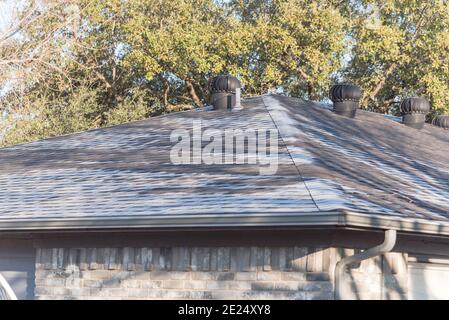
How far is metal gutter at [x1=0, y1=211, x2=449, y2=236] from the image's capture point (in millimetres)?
8250

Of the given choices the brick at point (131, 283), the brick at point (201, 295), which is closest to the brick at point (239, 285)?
the brick at point (201, 295)

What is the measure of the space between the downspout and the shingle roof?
195 millimetres

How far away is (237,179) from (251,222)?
1.91 metres

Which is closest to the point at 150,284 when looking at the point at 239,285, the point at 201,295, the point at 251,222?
the point at 201,295

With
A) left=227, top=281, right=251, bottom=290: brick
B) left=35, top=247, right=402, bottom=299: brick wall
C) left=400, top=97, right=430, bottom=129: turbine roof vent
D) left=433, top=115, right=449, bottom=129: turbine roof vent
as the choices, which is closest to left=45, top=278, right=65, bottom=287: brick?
left=35, top=247, right=402, bottom=299: brick wall

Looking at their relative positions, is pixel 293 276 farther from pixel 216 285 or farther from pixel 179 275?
pixel 179 275

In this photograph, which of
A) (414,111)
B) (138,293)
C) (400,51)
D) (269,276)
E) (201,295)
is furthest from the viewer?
(400,51)

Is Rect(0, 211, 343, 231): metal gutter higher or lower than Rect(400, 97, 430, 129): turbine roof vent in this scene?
lower

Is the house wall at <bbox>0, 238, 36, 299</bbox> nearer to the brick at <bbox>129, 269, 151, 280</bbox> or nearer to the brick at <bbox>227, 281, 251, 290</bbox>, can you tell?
the brick at <bbox>129, 269, 151, 280</bbox>

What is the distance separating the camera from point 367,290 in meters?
9.56

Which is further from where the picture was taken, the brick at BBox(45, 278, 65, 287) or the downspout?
the brick at BBox(45, 278, 65, 287)

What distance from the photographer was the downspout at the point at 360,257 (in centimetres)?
863

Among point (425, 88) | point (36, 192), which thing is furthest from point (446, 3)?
point (36, 192)

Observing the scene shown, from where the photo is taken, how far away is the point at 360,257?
8805mm
